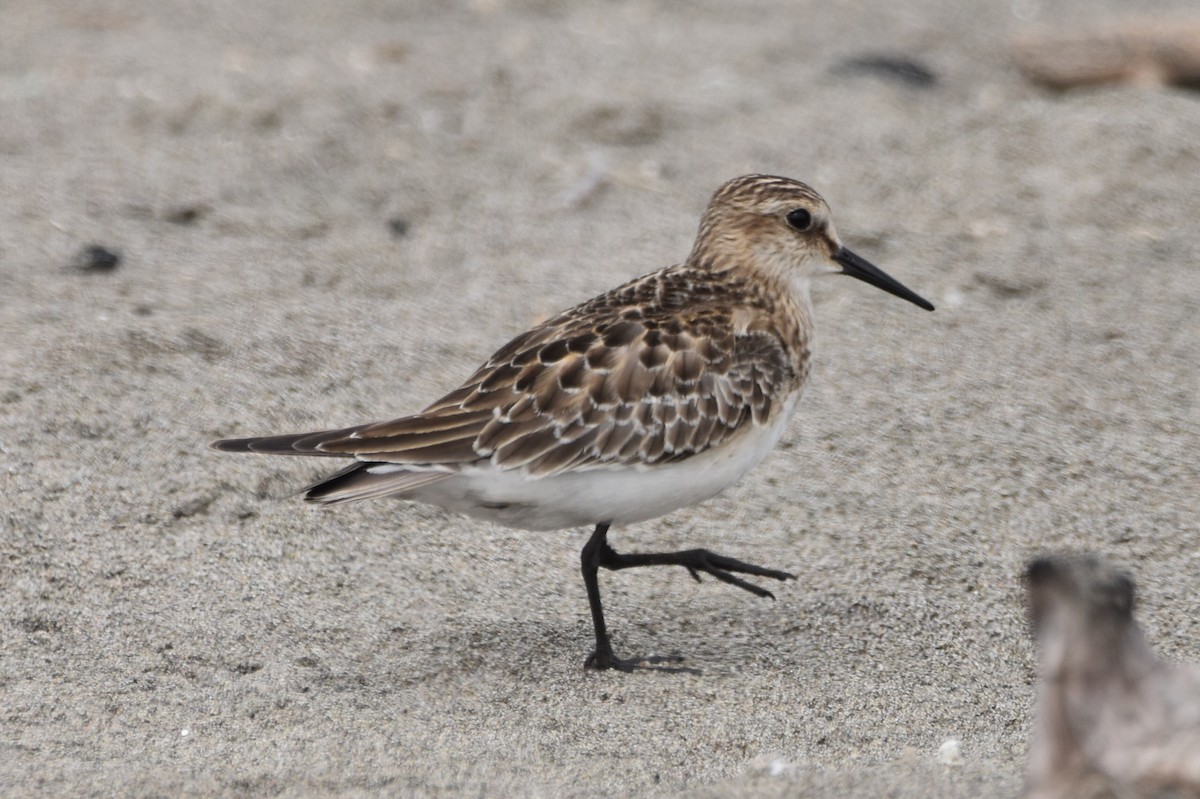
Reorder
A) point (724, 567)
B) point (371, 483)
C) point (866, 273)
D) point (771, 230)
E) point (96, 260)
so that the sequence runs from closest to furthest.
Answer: point (371, 483) → point (724, 567) → point (771, 230) → point (866, 273) → point (96, 260)

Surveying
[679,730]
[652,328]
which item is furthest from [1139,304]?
[679,730]

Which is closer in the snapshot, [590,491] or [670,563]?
[590,491]

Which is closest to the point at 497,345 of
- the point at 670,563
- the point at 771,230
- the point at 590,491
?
the point at 771,230

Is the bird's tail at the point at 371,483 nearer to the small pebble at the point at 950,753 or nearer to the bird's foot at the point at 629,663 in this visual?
the bird's foot at the point at 629,663

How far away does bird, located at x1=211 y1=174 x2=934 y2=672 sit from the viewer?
12.4 feet

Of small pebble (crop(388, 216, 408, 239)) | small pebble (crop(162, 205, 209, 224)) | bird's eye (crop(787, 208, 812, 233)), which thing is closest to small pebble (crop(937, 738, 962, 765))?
bird's eye (crop(787, 208, 812, 233))

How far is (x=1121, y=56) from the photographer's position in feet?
24.8

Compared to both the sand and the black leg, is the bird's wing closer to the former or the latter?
the black leg

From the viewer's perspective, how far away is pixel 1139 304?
584 cm

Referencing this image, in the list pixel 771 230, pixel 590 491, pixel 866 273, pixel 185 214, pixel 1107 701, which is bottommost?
pixel 185 214

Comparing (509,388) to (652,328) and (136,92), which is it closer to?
(652,328)

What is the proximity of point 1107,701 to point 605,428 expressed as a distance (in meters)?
1.64

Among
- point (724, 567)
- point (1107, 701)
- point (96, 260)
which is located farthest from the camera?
point (96, 260)

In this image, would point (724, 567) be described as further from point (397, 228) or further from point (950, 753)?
point (397, 228)
